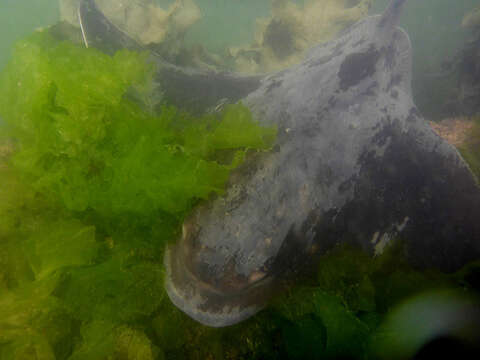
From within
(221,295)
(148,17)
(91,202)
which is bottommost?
(221,295)

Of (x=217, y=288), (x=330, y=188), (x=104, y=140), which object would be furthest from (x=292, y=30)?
(x=217, y=288)

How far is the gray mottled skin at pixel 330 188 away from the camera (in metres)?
2.21

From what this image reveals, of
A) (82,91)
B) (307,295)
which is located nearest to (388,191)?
(307,295)

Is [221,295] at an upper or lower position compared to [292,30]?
lower

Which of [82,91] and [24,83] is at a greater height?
[24,83]

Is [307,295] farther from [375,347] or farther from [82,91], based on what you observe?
[82,91]

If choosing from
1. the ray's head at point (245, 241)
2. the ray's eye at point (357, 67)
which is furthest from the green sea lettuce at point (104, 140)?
the ray's eye at point (357, 67)

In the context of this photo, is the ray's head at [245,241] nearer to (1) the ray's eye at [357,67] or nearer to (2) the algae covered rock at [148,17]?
(1) the ray's eye at [357,67]

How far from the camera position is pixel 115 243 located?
2.50 meters

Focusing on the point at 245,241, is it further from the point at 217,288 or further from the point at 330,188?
the point at 330,188

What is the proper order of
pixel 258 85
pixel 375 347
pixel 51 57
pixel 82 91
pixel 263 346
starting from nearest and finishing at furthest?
pixel 375 347 < pixel 263 346 < pixel 82 91 < pixel 51 57 < pixel 258 85

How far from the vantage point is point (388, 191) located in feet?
9.16

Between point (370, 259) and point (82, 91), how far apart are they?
9.77 ft

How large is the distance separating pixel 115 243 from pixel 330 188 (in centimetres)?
204
